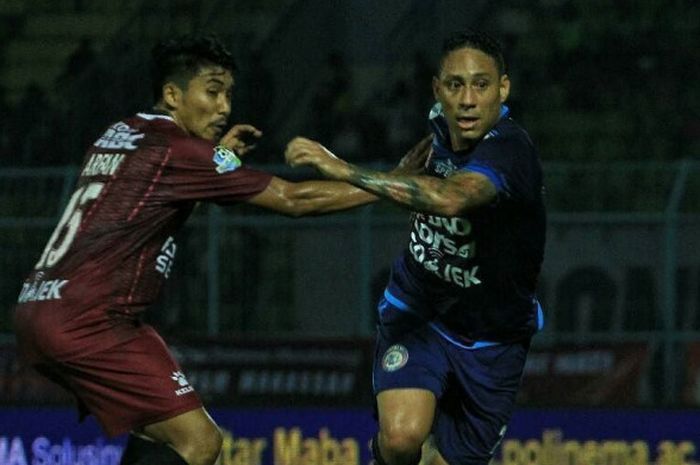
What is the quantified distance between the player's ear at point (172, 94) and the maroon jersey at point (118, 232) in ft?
0.58

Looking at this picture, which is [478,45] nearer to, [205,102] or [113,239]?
[205,102]

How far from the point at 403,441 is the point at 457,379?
348 mm

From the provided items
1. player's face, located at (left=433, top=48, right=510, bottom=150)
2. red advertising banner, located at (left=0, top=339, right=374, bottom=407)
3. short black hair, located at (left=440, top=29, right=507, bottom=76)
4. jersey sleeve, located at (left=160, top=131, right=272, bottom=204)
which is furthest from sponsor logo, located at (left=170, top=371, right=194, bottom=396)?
red advertising banner, located at (left=0, top=339, right=374, bottom=407)

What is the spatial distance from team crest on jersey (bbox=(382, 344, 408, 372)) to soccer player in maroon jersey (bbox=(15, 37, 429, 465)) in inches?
29.0

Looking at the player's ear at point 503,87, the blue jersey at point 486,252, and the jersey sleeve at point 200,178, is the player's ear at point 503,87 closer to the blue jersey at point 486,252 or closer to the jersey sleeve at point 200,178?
the blue jersey at point 486,252

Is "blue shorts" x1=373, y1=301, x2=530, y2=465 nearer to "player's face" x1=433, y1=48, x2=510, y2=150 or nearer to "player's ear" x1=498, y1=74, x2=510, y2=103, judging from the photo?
"player's face" x1=433, y1=48, x2=510, y2=150

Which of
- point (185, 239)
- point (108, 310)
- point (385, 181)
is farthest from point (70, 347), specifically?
point (185, 239)

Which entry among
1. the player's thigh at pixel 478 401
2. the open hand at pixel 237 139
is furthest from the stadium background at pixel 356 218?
the open hand at pixel 237 139


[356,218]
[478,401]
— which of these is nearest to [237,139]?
[478,401]

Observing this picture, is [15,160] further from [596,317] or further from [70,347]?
[70,347]

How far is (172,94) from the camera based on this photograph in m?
6.56

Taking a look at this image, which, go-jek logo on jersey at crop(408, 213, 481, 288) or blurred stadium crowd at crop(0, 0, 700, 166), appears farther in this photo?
blurred stadium crowd at crop(0, 0, 700, 166)

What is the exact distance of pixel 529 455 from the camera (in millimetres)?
9273

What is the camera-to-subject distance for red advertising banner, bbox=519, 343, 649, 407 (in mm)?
11141
